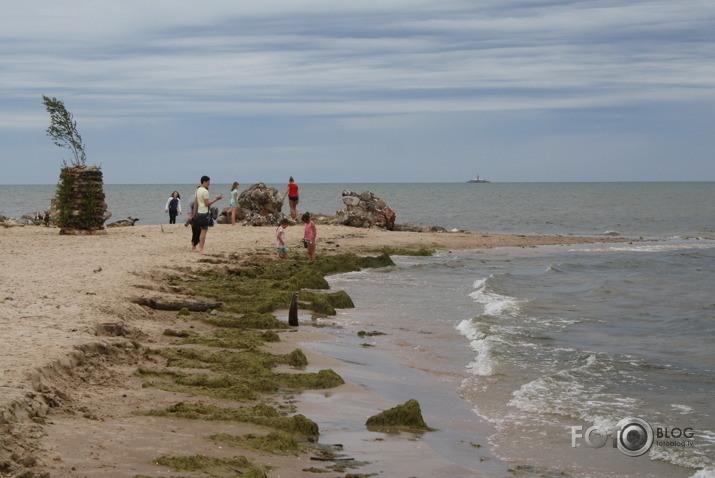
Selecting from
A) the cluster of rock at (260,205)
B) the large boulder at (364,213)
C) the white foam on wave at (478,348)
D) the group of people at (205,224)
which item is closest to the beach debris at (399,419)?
the white foam on wave at (478,348)

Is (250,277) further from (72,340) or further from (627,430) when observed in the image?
(627,430)

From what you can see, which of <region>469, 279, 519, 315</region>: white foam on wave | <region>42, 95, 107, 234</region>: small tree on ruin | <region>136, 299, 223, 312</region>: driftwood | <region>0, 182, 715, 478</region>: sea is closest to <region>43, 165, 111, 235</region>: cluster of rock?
<region>42, 95, 107, 234</region>: small tree on ruin

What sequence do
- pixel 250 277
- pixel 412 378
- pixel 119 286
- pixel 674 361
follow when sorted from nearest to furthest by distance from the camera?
pixel 412 378 < pixel 674 361 < pixel 119 286 < pixel 250 277

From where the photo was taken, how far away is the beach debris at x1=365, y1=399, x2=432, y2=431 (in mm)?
8109

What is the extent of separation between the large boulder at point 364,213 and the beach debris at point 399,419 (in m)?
28.2

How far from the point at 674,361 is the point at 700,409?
3232 millimetres

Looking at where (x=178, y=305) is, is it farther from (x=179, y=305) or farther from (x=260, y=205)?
(x=260, y=205)

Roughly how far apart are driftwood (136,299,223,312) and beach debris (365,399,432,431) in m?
5.99

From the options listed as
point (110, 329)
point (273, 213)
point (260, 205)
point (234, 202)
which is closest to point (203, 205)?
point (110, 329)

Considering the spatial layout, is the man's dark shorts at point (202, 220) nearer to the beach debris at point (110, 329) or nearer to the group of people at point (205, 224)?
the group of people at point (205, 224)

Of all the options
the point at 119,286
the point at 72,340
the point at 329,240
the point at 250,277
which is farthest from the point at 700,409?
the point at 329,240

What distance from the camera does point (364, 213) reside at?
36.9 metres

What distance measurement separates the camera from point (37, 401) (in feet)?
22.0

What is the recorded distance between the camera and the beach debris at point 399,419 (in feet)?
26.6
